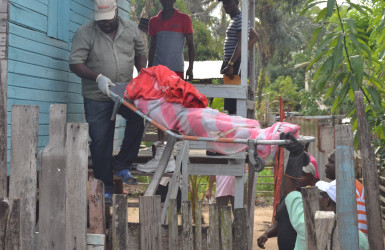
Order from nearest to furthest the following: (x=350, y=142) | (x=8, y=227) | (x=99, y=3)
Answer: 1. (x=8, y=227)
2. (x=350, y=142)
3. (x=99, y=3)

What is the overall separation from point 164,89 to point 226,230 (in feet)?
5.21

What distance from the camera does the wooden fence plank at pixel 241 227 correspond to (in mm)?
3410

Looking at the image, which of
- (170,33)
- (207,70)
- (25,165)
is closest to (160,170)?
(25,165)

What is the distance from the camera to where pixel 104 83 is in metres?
4.91

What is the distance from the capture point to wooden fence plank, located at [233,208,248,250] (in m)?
3.41

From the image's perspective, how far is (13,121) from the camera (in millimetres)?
3145

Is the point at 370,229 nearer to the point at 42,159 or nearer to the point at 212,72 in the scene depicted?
the point at 42,159

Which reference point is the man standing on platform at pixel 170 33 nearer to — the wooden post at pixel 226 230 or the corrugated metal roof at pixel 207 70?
the corrugated metal roof at pixel 207 70

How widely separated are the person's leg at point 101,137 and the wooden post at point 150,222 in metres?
1.88

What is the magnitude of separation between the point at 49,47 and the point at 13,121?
Result: 2.87m

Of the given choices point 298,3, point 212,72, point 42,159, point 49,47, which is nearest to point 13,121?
point 42,159

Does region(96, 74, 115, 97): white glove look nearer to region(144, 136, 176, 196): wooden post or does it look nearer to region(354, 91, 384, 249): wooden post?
region(144, 136, 176, 196): wooden post

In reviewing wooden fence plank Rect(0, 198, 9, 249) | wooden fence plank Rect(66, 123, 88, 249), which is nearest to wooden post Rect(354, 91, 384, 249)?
wooden fence plank Rect(66, 123, 88, 249)

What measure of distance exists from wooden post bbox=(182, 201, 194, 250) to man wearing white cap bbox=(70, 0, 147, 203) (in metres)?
1.63
